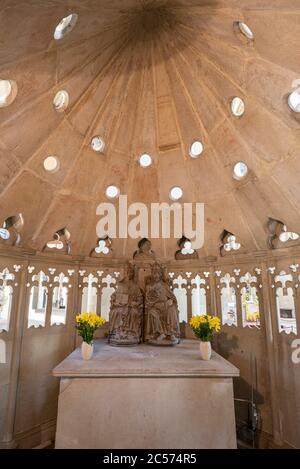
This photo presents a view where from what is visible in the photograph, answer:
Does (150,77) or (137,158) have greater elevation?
(150,77)

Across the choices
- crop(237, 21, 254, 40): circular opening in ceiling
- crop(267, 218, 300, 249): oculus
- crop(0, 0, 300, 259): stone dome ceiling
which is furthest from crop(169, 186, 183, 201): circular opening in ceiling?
crop(237, 21, 254, 40): circular opening in ceiling

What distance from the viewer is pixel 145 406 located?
14.1 feet

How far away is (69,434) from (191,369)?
2.20 metres

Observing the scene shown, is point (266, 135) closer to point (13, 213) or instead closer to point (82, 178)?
point (82, 178)

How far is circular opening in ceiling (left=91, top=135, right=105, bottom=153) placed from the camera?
6111mm

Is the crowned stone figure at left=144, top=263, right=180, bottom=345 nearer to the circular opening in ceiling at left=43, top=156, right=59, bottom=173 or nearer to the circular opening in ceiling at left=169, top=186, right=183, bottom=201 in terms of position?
the circular opening in ceiling at left=169, top=186, right=183, bottom=201

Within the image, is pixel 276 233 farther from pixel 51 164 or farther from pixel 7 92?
pixel 7 92

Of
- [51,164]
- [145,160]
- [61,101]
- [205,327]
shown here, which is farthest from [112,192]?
[205,327]

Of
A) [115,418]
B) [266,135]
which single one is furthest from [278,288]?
[115,418]

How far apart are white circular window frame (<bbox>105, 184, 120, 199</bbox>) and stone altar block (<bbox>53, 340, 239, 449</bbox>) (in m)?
3.95

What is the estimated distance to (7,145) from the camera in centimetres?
490

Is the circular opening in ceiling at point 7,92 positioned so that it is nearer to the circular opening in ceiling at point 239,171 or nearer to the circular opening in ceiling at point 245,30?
the circular opening in ceiling at point 245,30
